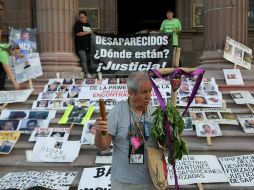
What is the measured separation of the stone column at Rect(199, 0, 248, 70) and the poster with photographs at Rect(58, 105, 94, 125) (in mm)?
3094

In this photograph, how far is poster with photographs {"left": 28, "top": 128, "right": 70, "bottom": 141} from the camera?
25.4ft

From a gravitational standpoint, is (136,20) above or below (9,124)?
above

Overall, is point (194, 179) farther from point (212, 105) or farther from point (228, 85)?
point (228, 85)

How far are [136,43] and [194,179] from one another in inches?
200

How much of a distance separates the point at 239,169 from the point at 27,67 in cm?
509

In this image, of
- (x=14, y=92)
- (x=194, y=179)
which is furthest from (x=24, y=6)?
(x=194, y=179)

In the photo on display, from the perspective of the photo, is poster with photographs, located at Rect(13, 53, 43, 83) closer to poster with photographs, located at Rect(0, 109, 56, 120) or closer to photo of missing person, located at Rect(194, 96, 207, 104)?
poster with photographs, located at Rect(0, 109, 56, 120)

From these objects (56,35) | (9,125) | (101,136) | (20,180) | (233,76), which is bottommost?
(20,180)

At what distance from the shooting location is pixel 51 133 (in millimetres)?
7840

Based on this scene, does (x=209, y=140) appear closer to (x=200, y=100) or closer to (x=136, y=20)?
(x=200, y=100)

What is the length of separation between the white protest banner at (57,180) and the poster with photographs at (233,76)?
4.12 m

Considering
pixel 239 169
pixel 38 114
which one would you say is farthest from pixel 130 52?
pixel 239 169

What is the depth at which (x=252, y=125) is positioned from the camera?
790 cm

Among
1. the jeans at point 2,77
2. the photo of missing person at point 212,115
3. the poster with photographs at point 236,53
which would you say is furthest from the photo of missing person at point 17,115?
the poster with photographs at point 236,53
